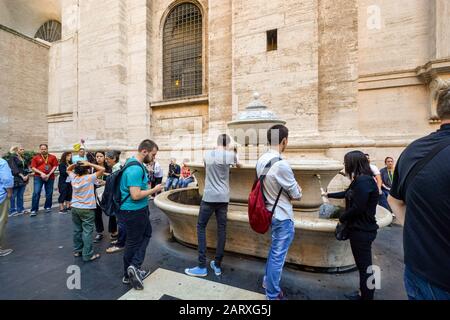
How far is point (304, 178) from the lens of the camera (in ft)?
10.8

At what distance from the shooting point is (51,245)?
12.4ft

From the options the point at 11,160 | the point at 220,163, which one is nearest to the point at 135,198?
the point at 220,163

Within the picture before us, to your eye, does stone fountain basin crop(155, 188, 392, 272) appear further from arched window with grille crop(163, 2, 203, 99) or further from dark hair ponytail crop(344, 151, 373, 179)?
arched window with grille crop(163, 2, 203, 99)

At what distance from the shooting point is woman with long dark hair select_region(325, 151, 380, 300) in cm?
208

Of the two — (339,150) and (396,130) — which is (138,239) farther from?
(396,130)

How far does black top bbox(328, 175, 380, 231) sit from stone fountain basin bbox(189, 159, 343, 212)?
89 centimetres

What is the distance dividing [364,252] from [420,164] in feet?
4.46

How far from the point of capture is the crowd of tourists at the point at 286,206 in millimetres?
1200

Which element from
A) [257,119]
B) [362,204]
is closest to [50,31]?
[257,119]

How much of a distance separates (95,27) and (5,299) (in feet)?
37.1

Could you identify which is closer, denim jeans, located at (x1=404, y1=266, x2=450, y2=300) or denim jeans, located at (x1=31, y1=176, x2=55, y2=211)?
denim jeans, located at (x1=404, y1=266, x2=450, y2=300)

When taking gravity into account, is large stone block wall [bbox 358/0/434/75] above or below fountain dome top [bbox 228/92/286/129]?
above

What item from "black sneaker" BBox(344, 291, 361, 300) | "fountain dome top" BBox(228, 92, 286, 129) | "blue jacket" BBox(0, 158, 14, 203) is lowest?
"black sneaker" BBox(344, 291, 361, 300)

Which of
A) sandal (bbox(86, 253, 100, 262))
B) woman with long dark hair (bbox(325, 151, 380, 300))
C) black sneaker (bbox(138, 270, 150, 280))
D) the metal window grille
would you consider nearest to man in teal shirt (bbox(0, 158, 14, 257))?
sandal (bbox(86, 253, 100, 262))
